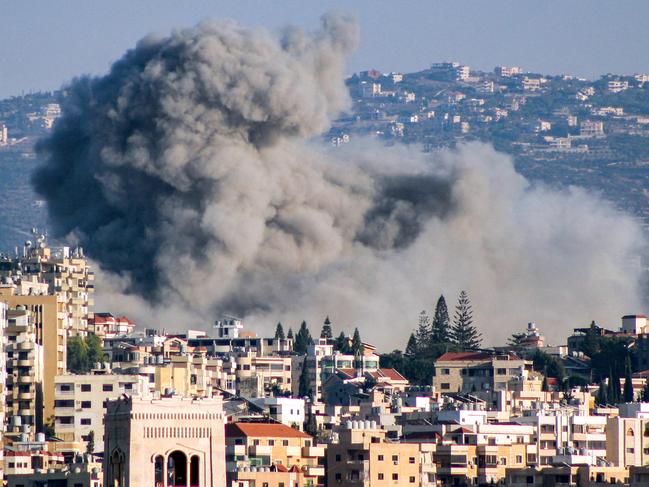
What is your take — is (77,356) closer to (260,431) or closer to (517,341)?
(260,431)

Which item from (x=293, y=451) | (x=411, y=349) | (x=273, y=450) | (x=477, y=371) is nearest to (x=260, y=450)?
(x=273, y=450)

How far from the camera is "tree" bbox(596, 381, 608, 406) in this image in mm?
75756

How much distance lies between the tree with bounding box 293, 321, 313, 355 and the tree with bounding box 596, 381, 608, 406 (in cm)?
1231

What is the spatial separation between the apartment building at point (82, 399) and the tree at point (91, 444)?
1.05m

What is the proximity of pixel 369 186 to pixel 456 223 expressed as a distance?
490 centimetres

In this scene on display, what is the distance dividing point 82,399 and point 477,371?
17.9 metres

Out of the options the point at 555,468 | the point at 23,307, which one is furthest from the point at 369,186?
the point at 555,468

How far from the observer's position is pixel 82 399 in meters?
66.8

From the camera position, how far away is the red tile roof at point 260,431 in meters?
58.5

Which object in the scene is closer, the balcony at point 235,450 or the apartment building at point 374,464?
the apartment building at point 374,464

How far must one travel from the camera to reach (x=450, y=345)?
8756cm

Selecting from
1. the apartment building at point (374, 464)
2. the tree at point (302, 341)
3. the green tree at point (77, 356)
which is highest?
the tree at point (302, 341)

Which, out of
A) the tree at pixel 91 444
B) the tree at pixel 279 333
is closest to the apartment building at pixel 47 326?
the tree at pixel 91 444

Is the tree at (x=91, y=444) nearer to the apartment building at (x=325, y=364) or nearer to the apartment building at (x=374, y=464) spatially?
the apartment building at (x=374, y=464)
